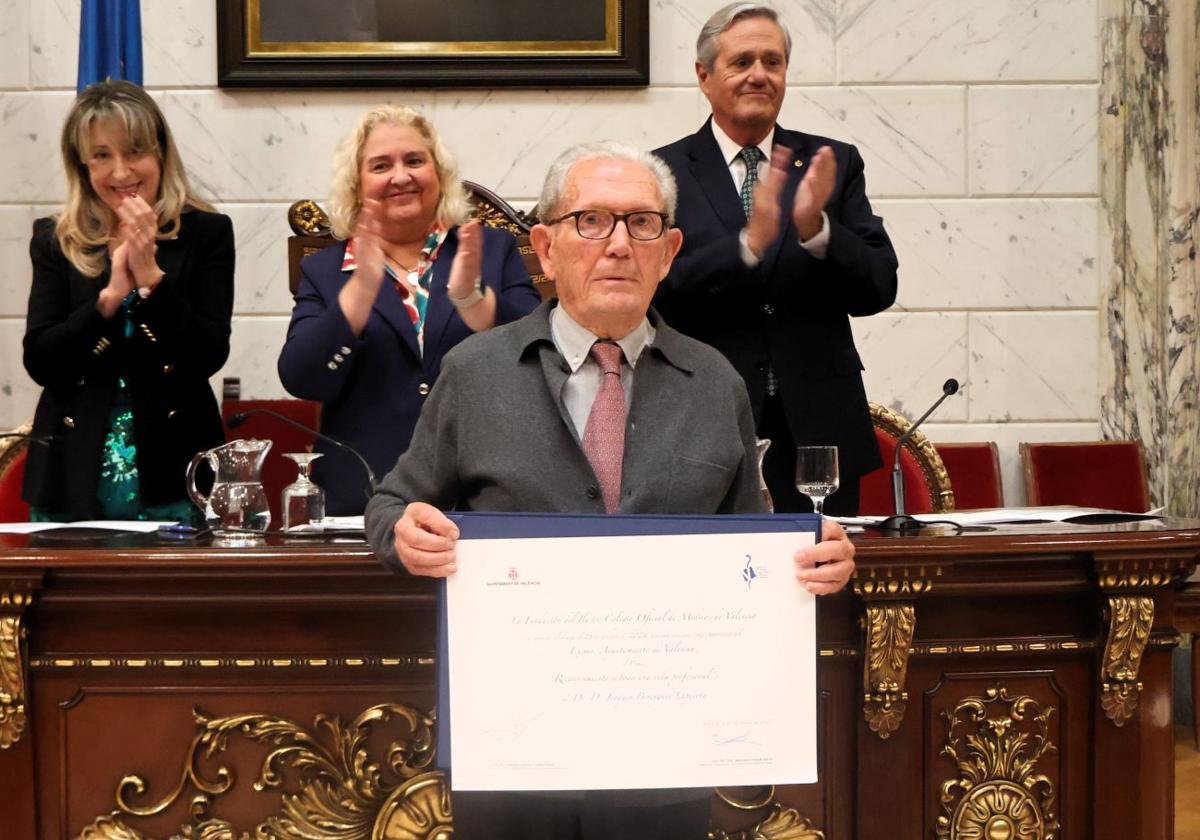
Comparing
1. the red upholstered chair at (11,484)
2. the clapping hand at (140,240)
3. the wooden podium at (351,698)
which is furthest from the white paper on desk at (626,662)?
the red upholstered chair at (11,484)

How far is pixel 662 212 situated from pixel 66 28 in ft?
11.7

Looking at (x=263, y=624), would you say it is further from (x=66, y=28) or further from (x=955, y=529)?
(x=66, y=28)

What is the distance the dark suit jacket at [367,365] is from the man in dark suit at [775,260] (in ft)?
1.35

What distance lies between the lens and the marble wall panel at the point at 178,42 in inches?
182

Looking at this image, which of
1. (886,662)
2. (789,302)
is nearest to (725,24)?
(789,302)

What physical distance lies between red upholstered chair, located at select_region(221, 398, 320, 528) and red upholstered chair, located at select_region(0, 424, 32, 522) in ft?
1.76

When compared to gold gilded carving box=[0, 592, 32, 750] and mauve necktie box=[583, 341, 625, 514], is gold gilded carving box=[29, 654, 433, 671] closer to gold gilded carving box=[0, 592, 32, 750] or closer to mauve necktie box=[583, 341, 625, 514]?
gold gilded carving box=[0, 592, 32, 750]

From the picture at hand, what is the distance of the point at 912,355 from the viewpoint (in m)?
4.82

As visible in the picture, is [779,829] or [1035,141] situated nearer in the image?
[779,829]

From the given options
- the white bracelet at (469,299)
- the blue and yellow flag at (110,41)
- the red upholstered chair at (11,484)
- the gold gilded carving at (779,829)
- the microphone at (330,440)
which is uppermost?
the blue and yellow flag at (110,41)

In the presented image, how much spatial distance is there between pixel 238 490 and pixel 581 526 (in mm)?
1101

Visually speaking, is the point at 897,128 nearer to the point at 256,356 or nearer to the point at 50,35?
the point at 256,356

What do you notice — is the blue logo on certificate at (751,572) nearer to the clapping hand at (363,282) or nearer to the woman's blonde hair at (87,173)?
the clapping hand at (363,282)

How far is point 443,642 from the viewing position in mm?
1668
